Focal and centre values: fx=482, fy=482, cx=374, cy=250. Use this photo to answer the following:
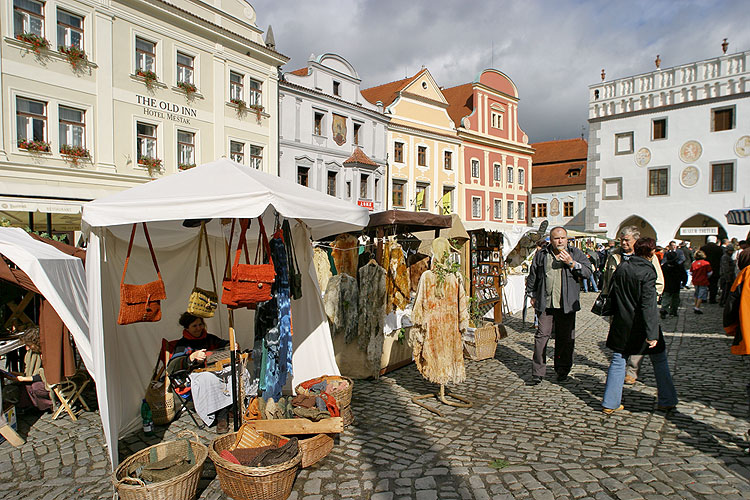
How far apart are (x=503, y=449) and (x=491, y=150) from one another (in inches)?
1228

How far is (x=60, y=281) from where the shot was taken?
467 centimetres

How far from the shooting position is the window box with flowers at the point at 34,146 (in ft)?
44.8

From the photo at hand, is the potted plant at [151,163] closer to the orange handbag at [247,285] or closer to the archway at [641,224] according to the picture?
the orange handbag at [247,285]

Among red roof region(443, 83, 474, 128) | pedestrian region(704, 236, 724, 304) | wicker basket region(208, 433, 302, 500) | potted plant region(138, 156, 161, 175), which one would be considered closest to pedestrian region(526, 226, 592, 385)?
wicker basket region(208, 433, 302, 500)

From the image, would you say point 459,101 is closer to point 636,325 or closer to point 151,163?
point 151,163

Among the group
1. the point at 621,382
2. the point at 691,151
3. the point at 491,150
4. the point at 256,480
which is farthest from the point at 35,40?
the point at 691,151

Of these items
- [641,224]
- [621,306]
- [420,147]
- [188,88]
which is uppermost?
[420,147]

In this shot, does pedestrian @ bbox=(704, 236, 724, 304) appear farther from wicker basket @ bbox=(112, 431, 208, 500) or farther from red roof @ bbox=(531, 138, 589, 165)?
red roof @ bbox=(531, 138, 589, 165)

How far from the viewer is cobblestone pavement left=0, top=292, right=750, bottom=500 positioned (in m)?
3.57

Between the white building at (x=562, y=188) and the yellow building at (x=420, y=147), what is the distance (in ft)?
33.8

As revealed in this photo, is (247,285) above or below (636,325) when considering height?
above

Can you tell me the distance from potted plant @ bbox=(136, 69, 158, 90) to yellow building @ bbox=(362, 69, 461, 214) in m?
12.9

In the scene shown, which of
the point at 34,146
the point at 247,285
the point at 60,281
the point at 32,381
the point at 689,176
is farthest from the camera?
the point at 689,176

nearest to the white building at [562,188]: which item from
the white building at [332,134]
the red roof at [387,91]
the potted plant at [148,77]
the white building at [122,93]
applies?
the red roof at [387,91]
